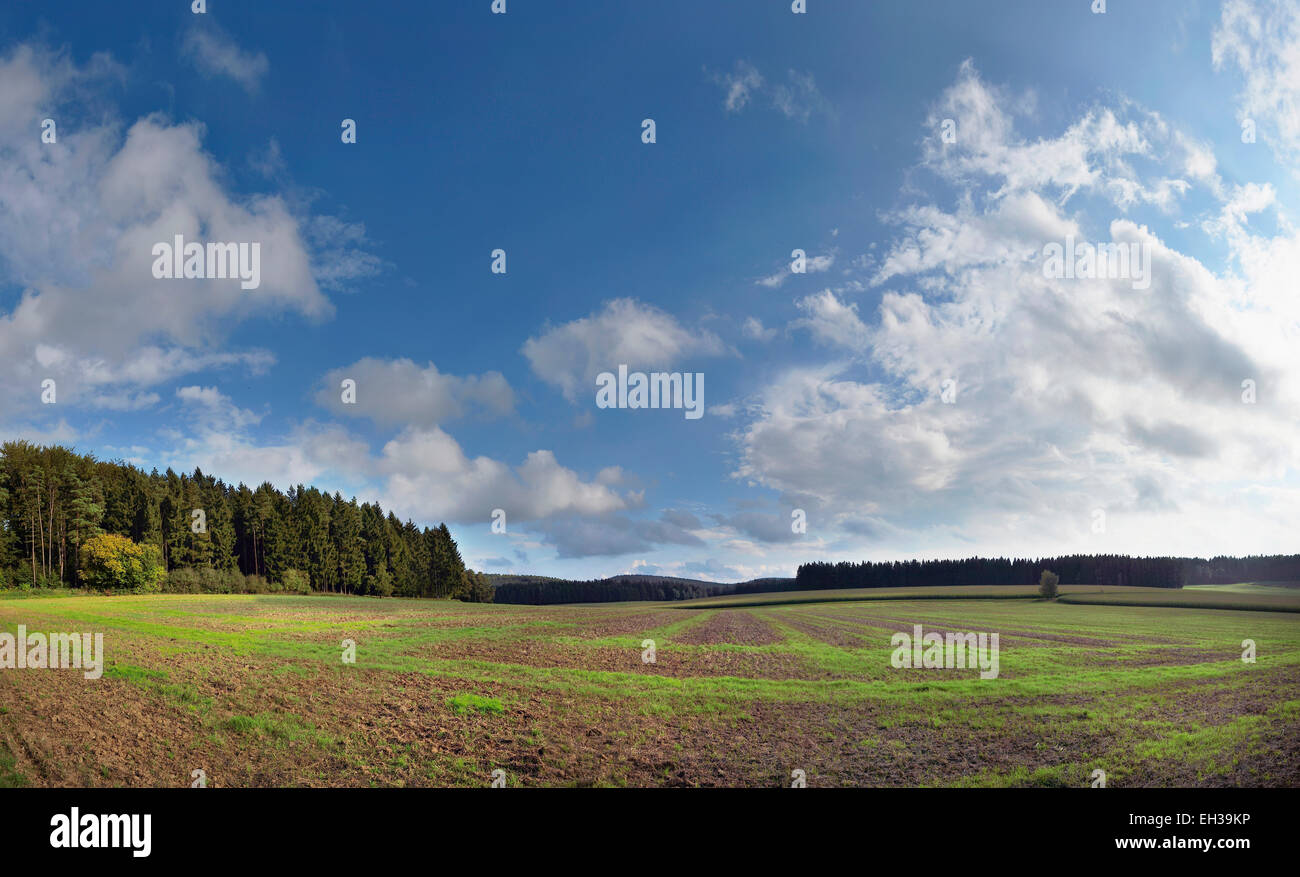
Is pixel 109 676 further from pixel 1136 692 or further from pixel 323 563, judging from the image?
pixel 323 563

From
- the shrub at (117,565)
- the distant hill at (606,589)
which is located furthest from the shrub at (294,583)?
the distant hill at (606,589)

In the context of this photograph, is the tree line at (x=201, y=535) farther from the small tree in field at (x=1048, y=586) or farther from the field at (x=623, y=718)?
the small tree in field at (x=1048, y=586)

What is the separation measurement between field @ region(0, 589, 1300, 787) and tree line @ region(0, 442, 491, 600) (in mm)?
64077

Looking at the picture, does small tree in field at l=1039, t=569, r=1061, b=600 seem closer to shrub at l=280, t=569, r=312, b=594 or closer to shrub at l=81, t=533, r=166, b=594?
shrub at l=280, t=569, r=312, b=594

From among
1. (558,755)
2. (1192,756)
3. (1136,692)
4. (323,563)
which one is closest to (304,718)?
(558,755)

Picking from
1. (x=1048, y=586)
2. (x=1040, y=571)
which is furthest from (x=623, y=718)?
(x=1040, y=571)

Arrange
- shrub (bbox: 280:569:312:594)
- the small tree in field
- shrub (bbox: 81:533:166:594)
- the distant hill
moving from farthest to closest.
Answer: the distant hill, the small tree in field, shrub (bbox: 280:569:312:594), shrub (bbox: 81:533:166:594)

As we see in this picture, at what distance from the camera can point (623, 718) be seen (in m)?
17.2

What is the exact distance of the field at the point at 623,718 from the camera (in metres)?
13.2

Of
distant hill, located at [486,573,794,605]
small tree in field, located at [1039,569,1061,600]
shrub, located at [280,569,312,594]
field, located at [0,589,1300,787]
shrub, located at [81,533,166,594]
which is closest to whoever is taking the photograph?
field, located at [0,589,1300,787]

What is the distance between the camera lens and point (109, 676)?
19422 mm

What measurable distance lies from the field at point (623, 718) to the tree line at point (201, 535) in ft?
210

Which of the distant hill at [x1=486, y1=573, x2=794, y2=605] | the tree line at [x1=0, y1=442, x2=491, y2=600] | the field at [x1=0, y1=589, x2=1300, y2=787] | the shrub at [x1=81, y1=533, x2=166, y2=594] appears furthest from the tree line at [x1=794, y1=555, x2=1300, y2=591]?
the shrub at [x1=81, y1=533, x2=166, y2=594]

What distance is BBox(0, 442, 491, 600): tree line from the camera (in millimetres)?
76062
